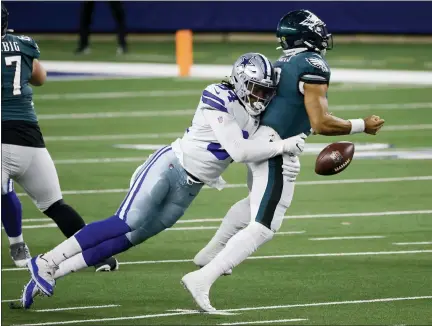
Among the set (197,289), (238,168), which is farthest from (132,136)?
(197,289)

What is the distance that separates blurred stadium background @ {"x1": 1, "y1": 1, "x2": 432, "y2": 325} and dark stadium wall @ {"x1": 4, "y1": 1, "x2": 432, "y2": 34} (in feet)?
0.08

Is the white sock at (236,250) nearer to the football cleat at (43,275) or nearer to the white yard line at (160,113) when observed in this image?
the football cleat at (43,275)

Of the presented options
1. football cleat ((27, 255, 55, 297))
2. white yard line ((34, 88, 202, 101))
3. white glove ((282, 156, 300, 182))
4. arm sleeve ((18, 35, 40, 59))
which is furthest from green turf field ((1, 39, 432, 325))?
white yard line ((34, 88, 202, 101))

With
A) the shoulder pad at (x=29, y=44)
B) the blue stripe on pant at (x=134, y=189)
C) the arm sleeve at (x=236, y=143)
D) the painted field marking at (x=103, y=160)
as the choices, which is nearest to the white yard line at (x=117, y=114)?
the painted field marking at (x=103, y=160)

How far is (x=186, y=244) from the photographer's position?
29.5 ft

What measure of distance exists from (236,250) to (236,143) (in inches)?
22.8

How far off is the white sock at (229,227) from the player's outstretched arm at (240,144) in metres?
0.63

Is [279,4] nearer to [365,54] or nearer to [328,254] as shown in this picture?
[365,54]

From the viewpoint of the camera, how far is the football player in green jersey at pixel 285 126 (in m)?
7.00

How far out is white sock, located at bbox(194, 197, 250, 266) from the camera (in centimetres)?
766

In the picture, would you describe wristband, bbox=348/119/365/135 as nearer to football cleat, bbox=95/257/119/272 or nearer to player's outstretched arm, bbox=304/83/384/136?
player's outstretched arm, bbox=304/83/384/136

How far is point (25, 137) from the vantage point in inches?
315

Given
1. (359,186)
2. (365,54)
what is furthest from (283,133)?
(365,54)

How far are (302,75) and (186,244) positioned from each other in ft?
7.51
